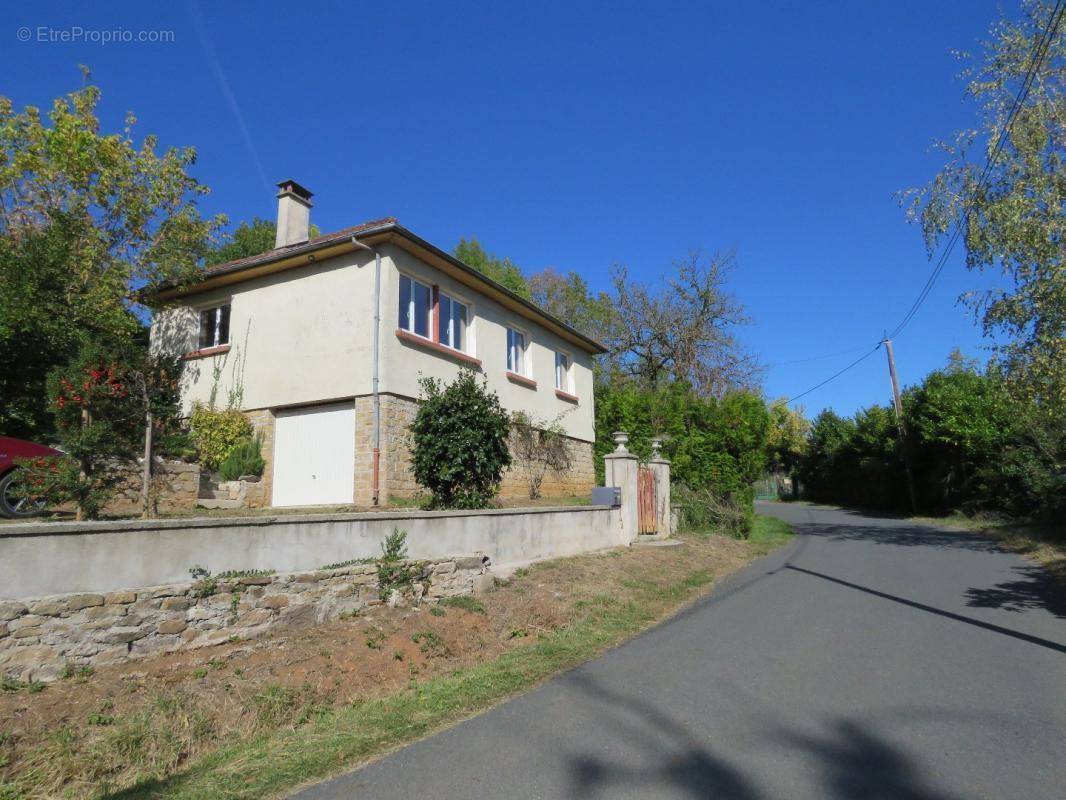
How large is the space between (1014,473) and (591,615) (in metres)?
18.9

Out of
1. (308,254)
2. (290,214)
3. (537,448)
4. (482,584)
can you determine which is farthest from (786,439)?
(482,584)

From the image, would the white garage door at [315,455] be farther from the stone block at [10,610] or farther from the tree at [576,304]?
the tree at [576,304]

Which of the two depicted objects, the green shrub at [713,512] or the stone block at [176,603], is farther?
the green shrub at [713,512]

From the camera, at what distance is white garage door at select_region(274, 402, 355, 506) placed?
13.4 m

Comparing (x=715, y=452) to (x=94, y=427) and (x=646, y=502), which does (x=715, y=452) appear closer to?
(x=646, y=502)

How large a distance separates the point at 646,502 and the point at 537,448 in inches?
173

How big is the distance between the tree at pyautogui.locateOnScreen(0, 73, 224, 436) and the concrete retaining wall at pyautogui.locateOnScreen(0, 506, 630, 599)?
9.98 metres

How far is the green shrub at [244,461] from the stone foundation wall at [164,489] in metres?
2.10

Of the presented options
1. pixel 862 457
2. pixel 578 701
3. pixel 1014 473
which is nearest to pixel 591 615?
pixel 578 701

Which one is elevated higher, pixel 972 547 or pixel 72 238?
pixel 72 238

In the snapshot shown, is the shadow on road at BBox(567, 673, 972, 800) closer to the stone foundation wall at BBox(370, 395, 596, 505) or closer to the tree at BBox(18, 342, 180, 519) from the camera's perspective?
the tree at BBox(18, 342, 180, 519)

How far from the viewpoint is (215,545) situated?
230 inches

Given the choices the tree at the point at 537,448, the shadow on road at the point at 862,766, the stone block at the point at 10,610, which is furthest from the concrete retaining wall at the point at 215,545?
the tree at the point at 537,448

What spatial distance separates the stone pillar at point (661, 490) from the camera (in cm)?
1498
